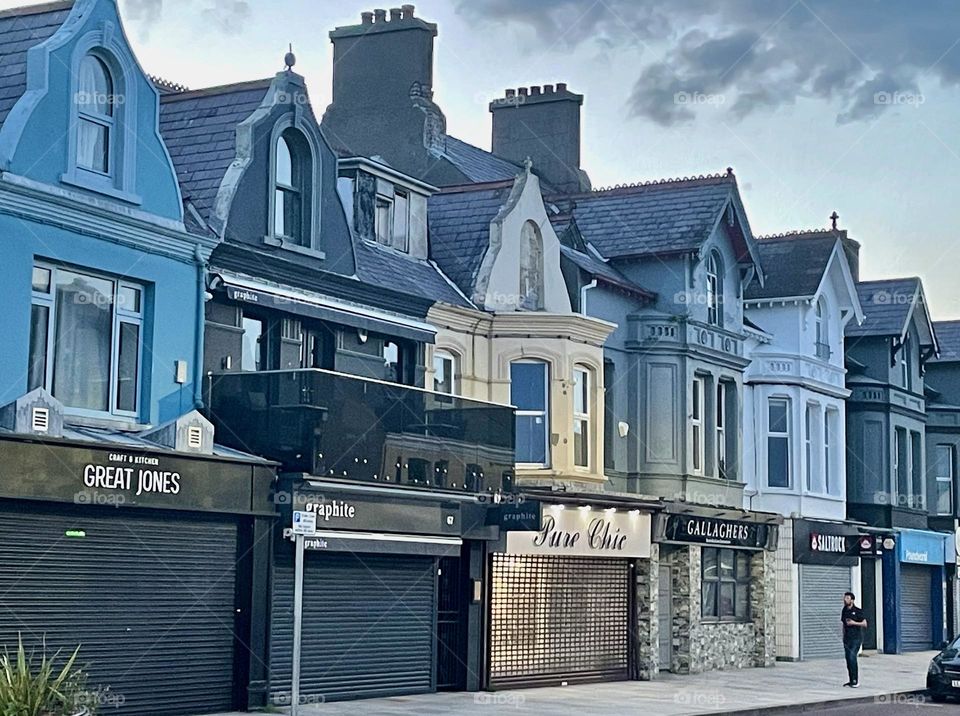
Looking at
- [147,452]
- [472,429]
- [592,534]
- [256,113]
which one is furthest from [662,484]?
[147,452]

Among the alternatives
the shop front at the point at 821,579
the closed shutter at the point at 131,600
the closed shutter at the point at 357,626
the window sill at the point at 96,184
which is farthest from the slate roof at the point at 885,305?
the window sill at the point at 96,184

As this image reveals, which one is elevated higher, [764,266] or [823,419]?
[764,266]

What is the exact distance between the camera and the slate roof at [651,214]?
1280 inches

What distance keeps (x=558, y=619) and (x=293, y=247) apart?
352 inches

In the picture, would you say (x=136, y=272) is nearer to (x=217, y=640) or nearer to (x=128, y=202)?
(x=128, y=202)

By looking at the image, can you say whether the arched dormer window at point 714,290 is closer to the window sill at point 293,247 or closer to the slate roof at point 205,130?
the window sill at point 293,247

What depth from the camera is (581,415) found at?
2847 centimetres

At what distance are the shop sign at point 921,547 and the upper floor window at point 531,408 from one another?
17.9 m

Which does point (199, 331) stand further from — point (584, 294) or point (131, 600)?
point (584, 294)

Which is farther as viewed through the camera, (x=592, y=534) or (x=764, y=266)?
(x=764, y=266)

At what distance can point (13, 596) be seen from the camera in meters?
17.3

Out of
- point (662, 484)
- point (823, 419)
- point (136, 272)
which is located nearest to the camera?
point (136, 272)

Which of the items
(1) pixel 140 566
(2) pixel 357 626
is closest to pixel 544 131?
(2) pixel 357 626

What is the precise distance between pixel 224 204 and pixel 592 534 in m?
10.1
